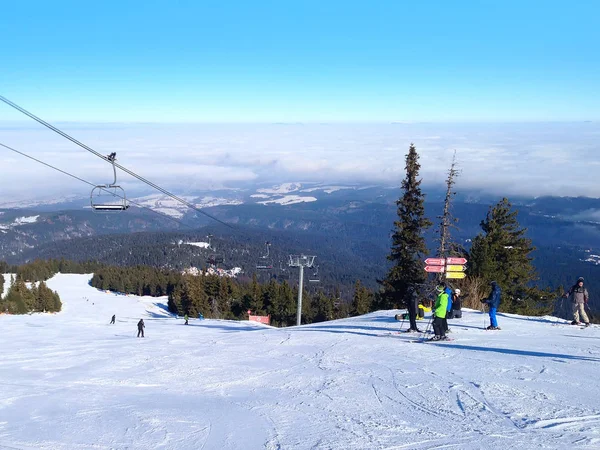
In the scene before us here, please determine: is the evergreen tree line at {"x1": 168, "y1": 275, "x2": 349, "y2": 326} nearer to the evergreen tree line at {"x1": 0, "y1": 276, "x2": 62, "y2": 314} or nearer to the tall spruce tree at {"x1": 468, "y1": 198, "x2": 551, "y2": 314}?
the evergreen tree line at {"x1": 0, "y1": 276, "x2": 62, "y2": 314}

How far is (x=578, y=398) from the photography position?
752 centimetres

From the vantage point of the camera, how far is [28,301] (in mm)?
70062

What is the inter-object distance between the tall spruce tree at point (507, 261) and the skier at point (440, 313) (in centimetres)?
2085

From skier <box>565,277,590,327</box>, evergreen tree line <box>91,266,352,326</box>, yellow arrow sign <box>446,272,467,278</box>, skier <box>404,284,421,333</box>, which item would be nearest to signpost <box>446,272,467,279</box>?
yellow arrow sign <box>446,272,467,278</box>

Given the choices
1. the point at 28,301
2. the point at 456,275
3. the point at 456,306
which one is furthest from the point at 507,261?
the point at 28,301

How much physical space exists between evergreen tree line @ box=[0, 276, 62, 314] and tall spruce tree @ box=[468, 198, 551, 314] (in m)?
60.8

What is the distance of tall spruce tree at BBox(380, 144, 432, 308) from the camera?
32562mm

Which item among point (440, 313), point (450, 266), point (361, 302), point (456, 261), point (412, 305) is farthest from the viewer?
point (361, 302)

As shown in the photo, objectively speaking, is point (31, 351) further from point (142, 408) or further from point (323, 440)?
point (323, 440)

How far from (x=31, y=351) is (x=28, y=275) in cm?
11979

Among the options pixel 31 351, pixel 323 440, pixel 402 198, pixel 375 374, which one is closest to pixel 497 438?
pixel 323 440

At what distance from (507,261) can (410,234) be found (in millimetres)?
9151

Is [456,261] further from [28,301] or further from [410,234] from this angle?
[28,301]

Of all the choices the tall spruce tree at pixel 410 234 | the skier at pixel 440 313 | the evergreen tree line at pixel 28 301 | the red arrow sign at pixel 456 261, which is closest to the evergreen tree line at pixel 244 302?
the evergreen tree line at pixel 28 301
